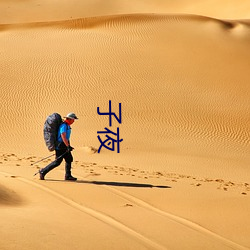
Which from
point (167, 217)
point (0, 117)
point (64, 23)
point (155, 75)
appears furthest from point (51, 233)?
point (64, 23)

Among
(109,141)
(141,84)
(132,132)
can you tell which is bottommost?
(109,141)

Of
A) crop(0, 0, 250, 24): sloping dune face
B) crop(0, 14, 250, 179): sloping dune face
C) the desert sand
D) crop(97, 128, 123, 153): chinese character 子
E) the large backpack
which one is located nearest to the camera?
the desert sand

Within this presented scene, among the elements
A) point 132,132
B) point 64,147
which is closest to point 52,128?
point 64,147

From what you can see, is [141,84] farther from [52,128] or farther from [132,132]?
[52,128]

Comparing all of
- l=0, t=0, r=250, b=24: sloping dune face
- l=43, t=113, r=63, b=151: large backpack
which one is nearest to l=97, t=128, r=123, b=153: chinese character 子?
l=43, t=113, r=63, b=151: large backpack

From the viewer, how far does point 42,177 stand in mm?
9469

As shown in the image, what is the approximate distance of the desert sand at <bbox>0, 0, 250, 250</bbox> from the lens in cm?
645

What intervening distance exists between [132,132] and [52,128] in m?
7.53

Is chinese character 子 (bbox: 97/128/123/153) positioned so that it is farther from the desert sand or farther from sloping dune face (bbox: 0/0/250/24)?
sloping dune face (bbox: 0/0/250/24)

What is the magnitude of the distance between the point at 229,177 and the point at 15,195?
236 inches

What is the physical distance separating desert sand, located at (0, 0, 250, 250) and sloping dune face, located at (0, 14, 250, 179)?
0.05 m

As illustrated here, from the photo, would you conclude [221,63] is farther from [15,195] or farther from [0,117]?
[15,195]

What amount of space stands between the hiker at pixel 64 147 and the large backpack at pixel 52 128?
75mm

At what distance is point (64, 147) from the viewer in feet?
31.1
